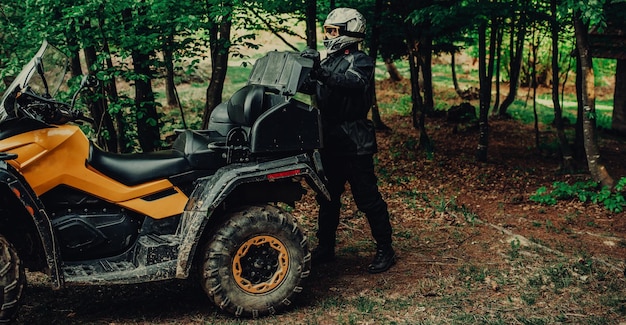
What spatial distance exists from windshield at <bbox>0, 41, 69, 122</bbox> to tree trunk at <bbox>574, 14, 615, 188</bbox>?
6.17 m

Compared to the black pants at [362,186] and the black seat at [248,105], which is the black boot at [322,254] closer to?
the black pants at [362,186]

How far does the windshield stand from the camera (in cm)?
446

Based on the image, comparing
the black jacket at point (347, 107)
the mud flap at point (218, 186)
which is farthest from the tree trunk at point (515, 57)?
the mud flap at point (218, 186)

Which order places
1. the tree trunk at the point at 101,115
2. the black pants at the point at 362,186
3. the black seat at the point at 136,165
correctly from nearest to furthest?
1. the black seat at the point at 136,165
2. the black pants at the point at 362,186
3. the tree trunk at the point at 101,115

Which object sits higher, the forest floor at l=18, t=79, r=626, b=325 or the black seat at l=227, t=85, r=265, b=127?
the black seat at l=227, t=85, r=265, b=127

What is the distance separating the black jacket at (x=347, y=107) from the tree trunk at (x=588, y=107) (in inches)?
157

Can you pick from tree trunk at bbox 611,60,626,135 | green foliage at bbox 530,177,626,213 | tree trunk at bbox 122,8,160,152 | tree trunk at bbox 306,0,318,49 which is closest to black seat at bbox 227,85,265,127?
tree trunk at bbox 122,8,160,152

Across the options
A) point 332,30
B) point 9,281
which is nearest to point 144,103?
point 332,30

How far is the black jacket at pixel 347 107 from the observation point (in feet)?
18.7

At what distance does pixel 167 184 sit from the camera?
4.96 meters

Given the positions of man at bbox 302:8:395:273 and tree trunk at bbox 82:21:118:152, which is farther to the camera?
tree trunk at bbox 82:21:118:152

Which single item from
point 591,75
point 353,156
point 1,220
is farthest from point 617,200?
point 1,220

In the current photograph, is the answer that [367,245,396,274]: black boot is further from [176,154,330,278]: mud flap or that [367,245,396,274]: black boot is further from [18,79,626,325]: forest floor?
[176,154,330,278]: mud flap

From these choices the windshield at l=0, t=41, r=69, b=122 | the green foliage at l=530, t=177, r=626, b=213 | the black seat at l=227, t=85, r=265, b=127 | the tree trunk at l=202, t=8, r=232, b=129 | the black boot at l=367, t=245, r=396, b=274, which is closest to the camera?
the windshield at l=0, t=41, r=69, b=122
